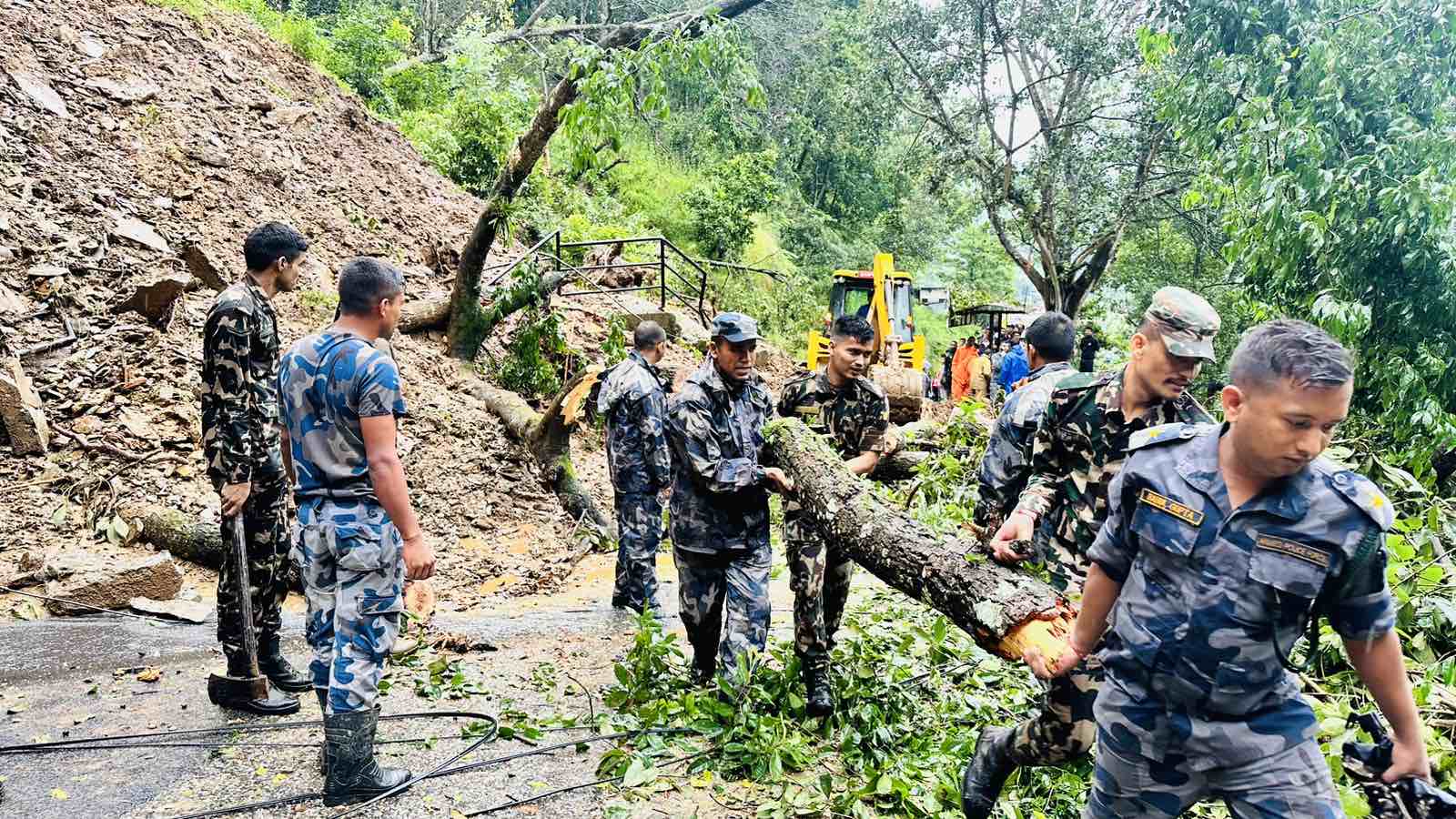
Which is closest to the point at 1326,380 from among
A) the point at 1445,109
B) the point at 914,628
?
the point at 914,628

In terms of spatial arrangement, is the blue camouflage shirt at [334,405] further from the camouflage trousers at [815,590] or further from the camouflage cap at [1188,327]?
the camouflage cap at [1188,327]

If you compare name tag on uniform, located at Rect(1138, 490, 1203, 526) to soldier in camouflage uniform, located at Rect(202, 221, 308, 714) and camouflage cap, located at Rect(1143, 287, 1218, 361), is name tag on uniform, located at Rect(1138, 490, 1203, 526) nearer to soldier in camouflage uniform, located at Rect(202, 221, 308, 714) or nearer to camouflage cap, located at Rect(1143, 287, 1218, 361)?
camouflage cap, located at Rect(1143, 287, 1218, 361)

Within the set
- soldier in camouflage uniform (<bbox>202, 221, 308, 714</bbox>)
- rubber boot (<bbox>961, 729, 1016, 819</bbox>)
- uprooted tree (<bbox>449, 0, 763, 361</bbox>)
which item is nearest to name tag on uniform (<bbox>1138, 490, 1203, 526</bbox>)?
rubber boot (<bbox>961, 729, 1016, 819</bbox>)

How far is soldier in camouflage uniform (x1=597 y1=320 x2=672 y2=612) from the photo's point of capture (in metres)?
6.29

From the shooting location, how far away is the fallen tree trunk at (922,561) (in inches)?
117

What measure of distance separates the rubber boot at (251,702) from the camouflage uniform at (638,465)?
98.5 inches

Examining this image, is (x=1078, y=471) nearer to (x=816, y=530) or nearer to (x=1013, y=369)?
(x=816, y=530)

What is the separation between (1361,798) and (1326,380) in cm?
133

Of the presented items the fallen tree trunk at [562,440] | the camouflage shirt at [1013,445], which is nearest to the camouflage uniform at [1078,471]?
the camouflage shirt at [1013,445]

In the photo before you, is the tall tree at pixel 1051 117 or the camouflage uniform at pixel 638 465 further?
the tall tree at pixel 1051 117

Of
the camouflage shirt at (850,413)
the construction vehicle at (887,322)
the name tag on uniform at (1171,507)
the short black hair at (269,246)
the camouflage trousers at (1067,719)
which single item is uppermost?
the short black hair at (269,246)

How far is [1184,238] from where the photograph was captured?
24.8 m

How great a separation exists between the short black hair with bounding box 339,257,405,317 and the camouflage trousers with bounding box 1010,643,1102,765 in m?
2.64

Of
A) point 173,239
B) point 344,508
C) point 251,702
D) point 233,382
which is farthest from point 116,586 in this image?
point 173,239
